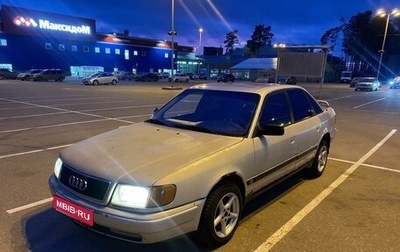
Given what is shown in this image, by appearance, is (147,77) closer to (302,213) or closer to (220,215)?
(302,213)

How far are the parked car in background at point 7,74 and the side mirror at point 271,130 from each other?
166 feet

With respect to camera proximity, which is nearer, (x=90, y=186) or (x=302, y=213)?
(x=90, y=186)

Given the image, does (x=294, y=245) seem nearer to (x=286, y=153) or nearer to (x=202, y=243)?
(x=202, y=243)

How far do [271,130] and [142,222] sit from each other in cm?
179

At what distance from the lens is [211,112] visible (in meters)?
4.46

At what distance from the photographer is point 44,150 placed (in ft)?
23.5

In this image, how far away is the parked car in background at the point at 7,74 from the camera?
46562mm

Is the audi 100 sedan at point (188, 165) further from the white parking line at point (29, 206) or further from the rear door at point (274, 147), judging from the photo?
the white parking line at point (29, 206)

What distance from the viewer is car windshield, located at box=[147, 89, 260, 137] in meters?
4.08

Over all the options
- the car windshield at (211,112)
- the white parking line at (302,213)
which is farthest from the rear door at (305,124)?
the car windshield at (211,112)

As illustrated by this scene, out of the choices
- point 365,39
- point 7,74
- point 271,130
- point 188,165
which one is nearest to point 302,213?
point 271,130

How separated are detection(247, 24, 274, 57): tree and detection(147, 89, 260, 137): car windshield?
114421 mm

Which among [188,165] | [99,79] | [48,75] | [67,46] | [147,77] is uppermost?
[67,46]

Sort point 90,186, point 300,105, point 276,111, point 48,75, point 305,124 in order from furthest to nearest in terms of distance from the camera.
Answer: point 48,75
point 300,105
point 305,124
point 276,111
point 90,186
